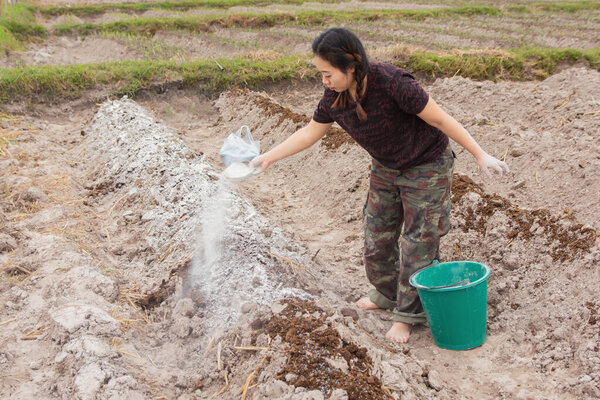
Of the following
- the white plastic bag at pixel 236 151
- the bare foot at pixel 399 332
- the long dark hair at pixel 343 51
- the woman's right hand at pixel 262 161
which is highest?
the long dark hair at pixel 343 51

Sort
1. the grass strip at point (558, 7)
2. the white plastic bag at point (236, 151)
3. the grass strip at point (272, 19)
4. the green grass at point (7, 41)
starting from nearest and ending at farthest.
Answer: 1. the white plastic bag at point (236, 151)
2. the green grass at point (7, 41)
3. the grass strip at point (558, 7)
4. the grass strip at point (272, 19)

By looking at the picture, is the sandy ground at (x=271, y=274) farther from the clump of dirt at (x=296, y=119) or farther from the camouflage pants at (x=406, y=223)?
the camouflage pants at (x=406, y=223)

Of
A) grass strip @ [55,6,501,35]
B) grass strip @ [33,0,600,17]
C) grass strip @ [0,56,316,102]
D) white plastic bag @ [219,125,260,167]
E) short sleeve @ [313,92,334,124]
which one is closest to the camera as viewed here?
short sleeve @ [313,92,334,124]

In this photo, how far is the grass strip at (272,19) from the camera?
14185 mm

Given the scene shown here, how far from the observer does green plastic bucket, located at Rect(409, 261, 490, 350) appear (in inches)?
A: 103

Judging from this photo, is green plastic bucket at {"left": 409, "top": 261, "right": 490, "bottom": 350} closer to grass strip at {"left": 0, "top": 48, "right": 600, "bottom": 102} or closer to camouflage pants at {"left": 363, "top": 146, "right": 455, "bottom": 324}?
camouflage pants at {"left": 363, "top": 146, "right": 455, "bottom": 324}

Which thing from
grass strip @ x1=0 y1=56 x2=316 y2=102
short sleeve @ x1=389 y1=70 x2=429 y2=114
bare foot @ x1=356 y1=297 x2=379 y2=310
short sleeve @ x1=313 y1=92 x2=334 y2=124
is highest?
short sleeve @ x1=389 y1=70 x2=429 y2=114

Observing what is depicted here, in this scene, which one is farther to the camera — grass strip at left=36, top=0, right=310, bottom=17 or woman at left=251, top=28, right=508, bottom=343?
grass strip at left=36, top=0, right=310, bottom=17

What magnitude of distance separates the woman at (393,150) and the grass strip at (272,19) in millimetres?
12131

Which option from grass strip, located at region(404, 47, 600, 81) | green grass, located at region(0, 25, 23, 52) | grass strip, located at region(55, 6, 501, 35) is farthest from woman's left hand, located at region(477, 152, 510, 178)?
green grass, located at region(0, 25, 23, 52)

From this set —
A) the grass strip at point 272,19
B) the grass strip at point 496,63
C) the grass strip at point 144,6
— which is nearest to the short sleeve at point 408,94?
→ the grass strip at point 496,63

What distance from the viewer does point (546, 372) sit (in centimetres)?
250

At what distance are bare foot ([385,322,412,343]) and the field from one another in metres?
0.08

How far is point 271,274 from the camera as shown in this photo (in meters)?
3.06
